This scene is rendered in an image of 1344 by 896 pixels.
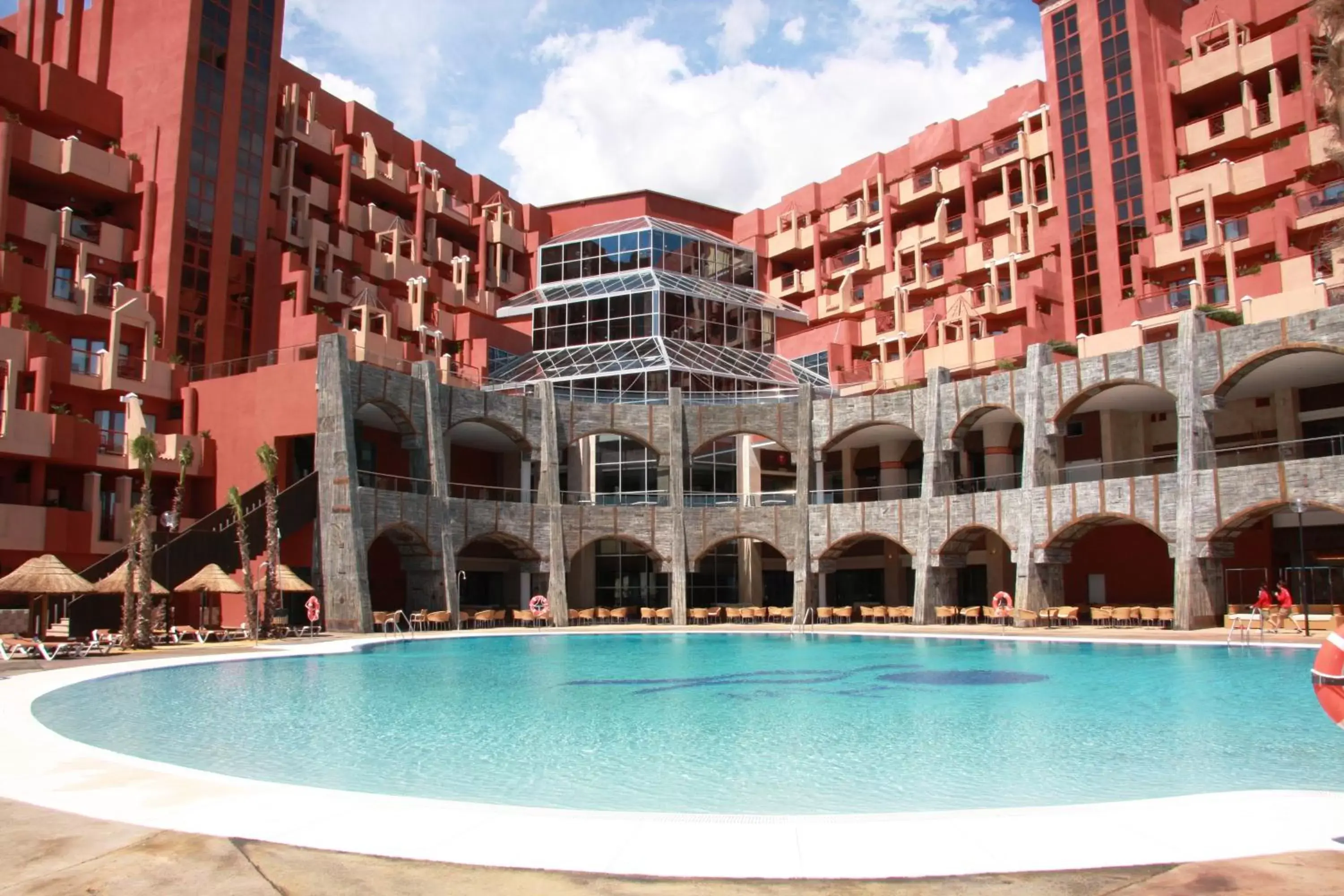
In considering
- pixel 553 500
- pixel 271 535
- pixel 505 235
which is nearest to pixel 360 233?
pixel 505 235

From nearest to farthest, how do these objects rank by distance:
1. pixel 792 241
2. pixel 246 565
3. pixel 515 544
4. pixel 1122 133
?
pixel 246 565, pixel 515 544, pixel 1122 133, pixel 792 241

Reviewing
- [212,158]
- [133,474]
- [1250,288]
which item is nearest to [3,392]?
[133,474]

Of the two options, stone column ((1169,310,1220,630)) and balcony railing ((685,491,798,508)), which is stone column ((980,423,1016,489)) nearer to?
balcony railing ((685,491,798,508))

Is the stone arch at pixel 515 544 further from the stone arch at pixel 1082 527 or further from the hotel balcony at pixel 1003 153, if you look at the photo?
the hotel balcony at pixel 1003 153

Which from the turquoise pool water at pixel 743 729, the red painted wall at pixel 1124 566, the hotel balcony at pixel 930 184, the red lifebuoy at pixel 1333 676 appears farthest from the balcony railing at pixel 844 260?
the red lifebuoy at pixel 1333 676

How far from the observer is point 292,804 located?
23.4 ft

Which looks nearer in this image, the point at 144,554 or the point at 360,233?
the point at 144,554

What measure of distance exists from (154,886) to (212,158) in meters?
38.1

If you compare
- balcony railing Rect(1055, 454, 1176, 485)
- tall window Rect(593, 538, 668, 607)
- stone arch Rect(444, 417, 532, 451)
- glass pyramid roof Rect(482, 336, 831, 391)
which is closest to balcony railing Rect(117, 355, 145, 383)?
stone arch Rect(444, 417, 532, 451)

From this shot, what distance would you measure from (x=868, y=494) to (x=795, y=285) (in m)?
13.8

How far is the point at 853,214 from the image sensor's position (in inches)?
2002

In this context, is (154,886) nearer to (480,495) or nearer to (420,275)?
(480,495)

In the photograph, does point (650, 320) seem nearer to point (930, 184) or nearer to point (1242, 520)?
point (930, 184)

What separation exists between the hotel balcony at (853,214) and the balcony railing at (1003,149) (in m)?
5.85
